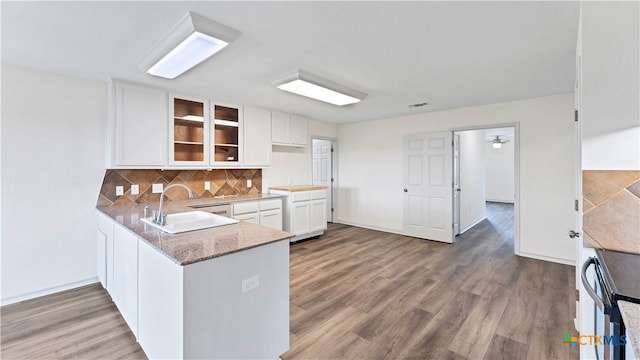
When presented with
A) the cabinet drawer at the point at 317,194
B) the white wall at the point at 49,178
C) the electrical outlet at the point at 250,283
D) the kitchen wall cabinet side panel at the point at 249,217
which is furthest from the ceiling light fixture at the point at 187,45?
the cabinet drawer at the point at 317,194

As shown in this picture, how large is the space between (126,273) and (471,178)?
644 centimetres

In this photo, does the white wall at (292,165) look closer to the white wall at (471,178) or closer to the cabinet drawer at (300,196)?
the cabinet drawer at (300,196)

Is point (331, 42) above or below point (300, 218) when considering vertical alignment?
above

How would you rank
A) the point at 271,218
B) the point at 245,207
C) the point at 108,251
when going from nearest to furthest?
1. the point at 108,251
2. the point at 245,207
3. the point at 271,218

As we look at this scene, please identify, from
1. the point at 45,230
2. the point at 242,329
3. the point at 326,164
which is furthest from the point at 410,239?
the point at 45,230

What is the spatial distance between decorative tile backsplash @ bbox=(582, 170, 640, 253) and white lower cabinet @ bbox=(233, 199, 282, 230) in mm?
3258

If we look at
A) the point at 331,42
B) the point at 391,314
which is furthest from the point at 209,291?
the point at 331,42

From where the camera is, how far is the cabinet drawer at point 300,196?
14.8 feet

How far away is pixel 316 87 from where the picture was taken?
119 inches

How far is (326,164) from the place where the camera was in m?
6.50

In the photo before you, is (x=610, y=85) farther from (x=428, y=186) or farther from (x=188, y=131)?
(x=188, y=131)

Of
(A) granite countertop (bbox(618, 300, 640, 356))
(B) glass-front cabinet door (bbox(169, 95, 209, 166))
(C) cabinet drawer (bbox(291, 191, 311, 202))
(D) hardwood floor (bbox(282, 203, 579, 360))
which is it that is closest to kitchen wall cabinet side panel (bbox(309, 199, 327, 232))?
(C) cabinet drawer (bbox(291, 191, 311, 202))

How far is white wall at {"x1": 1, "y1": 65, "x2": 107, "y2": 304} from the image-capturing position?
2.62 meters

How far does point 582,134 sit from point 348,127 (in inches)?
187
